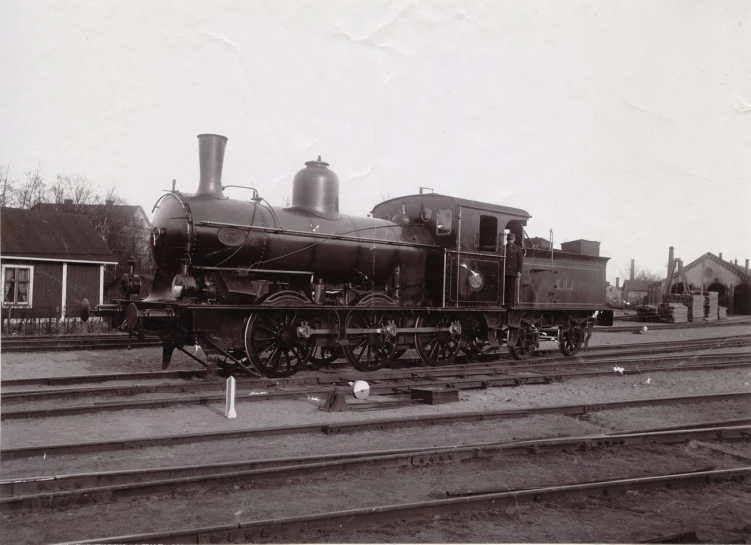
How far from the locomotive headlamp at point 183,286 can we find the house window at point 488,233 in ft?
19.7

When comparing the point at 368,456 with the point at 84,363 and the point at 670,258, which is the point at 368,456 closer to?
the point at 84,363

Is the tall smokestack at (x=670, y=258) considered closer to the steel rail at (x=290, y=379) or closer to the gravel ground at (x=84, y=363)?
the steel rail at (x=290, y=379)

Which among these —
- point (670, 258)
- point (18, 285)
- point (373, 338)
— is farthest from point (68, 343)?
point (670, 258)

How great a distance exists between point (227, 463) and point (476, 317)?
26.8 feet

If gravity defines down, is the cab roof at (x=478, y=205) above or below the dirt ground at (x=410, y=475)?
above

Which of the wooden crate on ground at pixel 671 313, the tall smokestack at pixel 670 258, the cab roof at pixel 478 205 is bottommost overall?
the wooden crate on ground at pixel 671 313

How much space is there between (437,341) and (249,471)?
7577 mm

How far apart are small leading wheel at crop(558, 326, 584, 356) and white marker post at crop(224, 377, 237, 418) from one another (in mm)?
9138

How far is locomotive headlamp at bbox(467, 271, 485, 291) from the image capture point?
11820 mm

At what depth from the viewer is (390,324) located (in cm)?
1083

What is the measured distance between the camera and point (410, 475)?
5121 millimetres

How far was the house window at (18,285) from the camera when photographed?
2011cm

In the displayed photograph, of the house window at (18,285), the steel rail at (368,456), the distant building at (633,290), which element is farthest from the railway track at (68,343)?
the distant building at (633,290)

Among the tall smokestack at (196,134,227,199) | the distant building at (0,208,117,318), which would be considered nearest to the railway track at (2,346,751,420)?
the tall smokestack at (196,134,227,199)
